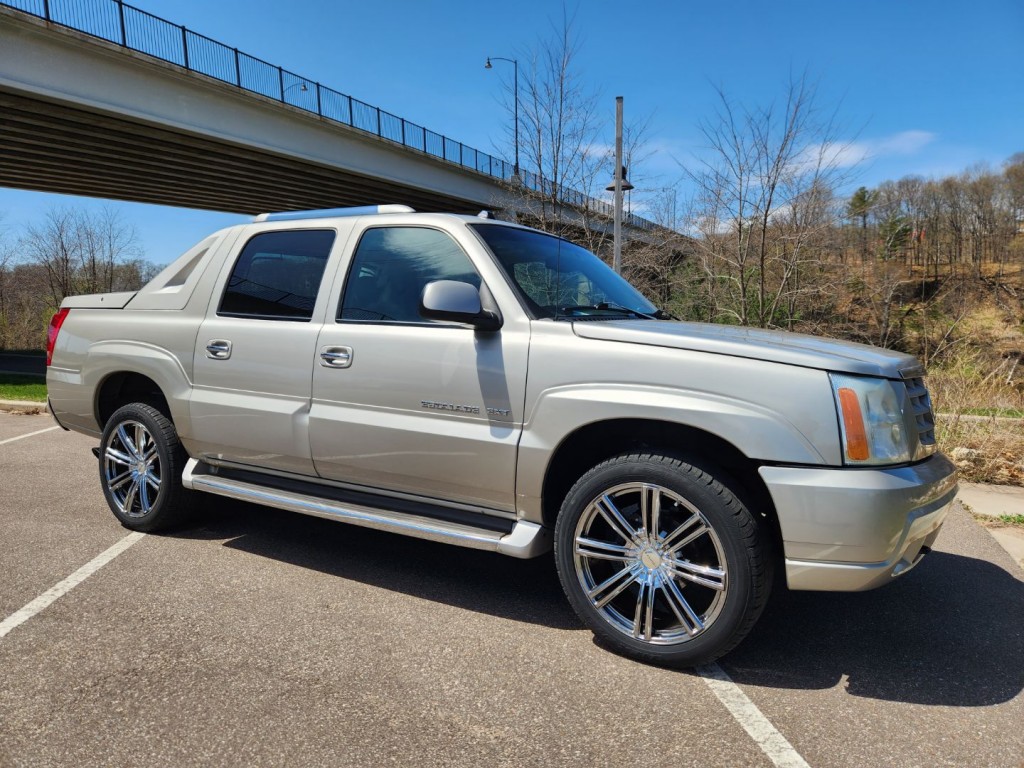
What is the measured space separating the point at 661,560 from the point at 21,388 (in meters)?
14.1

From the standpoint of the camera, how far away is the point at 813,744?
2451mm

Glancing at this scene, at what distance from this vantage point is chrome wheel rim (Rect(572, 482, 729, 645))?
9.53 feet

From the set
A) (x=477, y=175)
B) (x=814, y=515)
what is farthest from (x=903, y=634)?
(x=477, y=175)

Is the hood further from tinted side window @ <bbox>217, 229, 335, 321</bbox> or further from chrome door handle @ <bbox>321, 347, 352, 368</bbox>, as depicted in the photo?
tinted side window @ <bbox>217, 229, 335, 321</bbox>

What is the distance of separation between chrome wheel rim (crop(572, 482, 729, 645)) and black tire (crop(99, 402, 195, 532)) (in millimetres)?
2780

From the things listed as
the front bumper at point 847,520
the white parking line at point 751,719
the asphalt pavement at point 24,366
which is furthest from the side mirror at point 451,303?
the asphalt pavement at point 24,366

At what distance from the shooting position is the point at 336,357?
3.70m

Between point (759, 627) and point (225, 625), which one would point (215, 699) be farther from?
point (759, 627)

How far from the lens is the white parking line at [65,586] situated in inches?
129

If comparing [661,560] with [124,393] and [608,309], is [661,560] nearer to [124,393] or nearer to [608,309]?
[608,309]

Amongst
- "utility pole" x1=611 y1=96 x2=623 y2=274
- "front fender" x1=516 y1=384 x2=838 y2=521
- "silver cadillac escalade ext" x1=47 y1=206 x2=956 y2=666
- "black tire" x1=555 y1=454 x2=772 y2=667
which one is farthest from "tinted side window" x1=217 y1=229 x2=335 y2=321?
"utility pole" x1=611 y1=96 x2=623 y2=274

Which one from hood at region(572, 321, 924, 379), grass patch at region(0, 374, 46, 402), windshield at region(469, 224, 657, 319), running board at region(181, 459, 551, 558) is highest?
windshield at region(469, 224, 657, 319)

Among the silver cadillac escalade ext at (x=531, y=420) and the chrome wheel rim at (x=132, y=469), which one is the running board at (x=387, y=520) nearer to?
the silver cadillac escalade ext at (x=531, y=420)

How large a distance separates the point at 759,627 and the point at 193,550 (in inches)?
130
